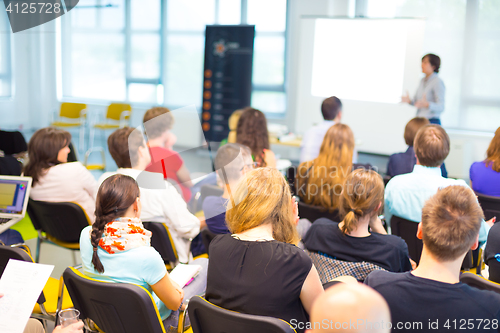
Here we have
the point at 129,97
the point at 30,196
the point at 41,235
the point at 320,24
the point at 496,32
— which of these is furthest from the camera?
the point at 129,97

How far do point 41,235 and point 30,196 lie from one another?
0.37m

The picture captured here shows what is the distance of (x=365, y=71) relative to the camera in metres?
5.42

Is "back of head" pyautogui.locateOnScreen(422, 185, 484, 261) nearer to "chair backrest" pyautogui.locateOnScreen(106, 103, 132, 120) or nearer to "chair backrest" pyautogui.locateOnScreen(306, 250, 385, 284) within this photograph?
"chair backrest" pyautogui.locateOnScreen(306, 250, 385, 284)

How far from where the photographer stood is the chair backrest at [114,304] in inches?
56.2

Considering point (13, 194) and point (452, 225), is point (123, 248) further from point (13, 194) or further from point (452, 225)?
point (13, 194)

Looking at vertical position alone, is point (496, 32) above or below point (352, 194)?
above

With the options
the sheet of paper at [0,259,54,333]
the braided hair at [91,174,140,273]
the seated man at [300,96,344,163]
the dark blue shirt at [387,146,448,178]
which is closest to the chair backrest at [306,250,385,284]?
the braided hair at [91,174,140,273]

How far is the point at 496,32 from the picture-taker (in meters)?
5.26

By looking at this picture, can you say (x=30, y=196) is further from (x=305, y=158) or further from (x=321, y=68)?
(x=321, y=68)

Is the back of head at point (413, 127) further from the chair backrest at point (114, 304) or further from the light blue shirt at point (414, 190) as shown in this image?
the chair backrest at point (114, 304)

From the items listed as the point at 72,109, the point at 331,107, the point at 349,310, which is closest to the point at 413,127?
the point at 331,107

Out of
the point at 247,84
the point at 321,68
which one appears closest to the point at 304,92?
the point at 321,68

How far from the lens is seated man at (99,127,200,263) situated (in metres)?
2.06

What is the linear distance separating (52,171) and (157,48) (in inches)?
224
